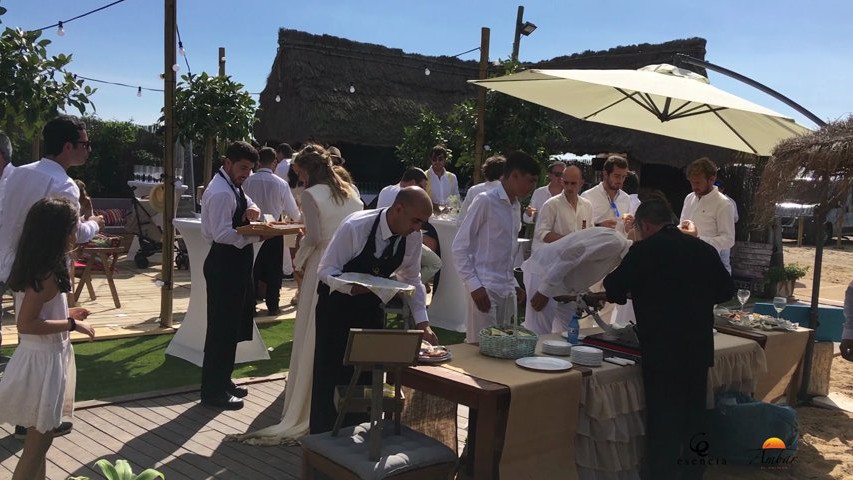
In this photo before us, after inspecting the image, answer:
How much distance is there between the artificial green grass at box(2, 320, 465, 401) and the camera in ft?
17.7

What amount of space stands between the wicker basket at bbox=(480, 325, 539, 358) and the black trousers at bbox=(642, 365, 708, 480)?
0.63 metres

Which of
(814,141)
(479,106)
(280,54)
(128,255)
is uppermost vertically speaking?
(280,54)

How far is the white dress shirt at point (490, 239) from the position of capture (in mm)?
4711

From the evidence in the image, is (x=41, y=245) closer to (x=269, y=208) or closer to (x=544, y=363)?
(x=544, y=363)

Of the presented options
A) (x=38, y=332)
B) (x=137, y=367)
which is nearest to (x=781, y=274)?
(x=137, y=367)

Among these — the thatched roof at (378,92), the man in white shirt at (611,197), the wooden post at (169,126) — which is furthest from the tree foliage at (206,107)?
the thatched roof at (378,92)

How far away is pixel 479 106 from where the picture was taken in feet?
32.6

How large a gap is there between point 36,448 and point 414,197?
193cm

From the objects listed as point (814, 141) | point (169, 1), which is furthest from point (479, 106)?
point (814, 141)

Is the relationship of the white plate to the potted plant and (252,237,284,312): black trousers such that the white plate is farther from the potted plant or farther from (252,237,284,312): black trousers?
the potted plant

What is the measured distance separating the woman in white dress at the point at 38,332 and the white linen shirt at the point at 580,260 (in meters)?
Result: 2.62

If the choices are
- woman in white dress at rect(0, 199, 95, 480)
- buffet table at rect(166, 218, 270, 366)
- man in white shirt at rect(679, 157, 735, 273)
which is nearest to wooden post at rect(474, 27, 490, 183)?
man in white shirt at rect(679, 157, 735, 273)

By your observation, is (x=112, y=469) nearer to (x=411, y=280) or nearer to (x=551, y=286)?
(x=411, y=280)

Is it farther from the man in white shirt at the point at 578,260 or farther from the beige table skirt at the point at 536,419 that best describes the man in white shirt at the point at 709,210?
the beige table skirt at the point at 536,419
